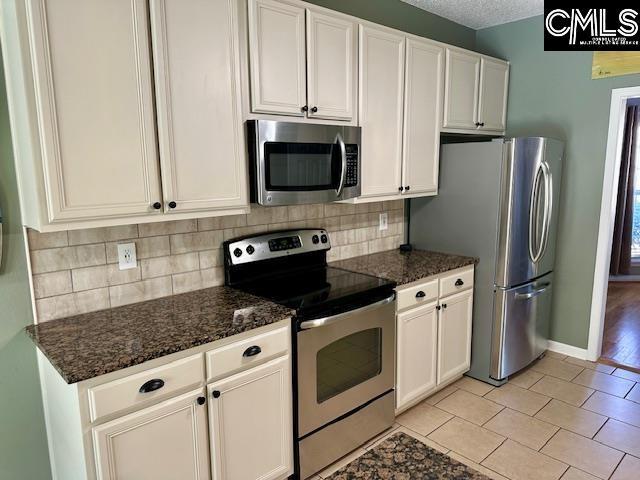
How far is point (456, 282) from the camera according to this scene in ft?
9.53

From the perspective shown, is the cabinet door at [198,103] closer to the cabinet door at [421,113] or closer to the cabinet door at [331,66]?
the cabinet door at [331,66]

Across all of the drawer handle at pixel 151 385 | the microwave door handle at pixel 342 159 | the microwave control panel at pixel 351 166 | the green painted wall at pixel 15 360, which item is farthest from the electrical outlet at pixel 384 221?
the green painted wall at pixel 15 360

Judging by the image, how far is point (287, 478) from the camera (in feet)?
6.98

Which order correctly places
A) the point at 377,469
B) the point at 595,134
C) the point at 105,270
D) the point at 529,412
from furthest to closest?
1. the point at 595,134
2. the point at 529,412
3. the point at 105,270
4. the point at 377,469

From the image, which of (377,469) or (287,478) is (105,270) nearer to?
(287,478)

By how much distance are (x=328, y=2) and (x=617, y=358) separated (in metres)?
3.43

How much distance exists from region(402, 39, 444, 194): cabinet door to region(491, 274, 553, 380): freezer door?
3.16 feet

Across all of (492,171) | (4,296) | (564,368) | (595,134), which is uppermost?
(595,134)

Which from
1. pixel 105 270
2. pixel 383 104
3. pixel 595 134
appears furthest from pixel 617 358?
pixel 105 270

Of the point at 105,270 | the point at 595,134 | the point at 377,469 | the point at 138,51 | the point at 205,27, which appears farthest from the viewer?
the point at 595,134

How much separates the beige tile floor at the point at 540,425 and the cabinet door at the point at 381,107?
145 cm

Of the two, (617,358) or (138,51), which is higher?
(138,51)

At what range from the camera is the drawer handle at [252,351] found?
5.91ft

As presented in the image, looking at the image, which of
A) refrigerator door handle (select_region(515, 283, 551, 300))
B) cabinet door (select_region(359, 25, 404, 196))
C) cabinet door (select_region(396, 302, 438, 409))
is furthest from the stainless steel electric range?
refrigerator door handle (select_region(515, 283, 551, 300))
